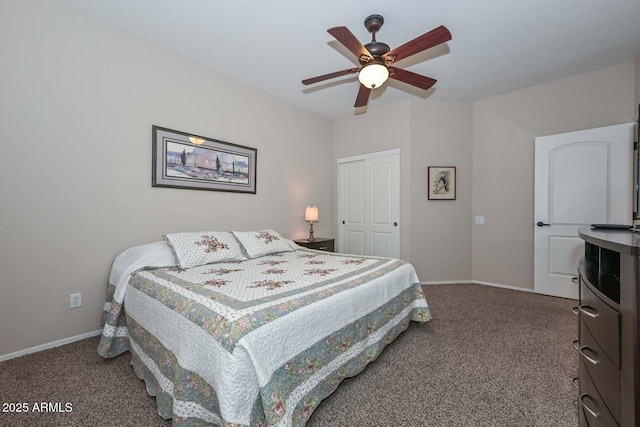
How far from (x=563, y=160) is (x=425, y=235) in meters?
1.83

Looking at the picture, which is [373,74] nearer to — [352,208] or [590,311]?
[590,311]

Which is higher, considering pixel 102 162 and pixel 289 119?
pixel 289 119

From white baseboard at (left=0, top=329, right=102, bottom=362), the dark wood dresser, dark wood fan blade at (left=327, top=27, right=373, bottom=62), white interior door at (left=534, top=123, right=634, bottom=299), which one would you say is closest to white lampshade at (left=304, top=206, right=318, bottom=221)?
dark wood fan blade at (left=327, top=27, right=373, bottom=62)

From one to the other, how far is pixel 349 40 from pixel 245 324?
196 centimetres

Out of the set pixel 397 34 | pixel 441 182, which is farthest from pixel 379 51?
pixel 441 182

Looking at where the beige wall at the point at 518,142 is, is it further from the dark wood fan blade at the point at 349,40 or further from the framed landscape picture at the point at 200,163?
the framed landscape picture at the point at 200,163

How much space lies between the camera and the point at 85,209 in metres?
2.27

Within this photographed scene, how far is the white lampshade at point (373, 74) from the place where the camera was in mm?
2205

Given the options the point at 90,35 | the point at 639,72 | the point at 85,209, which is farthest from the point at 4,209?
the point at 639,72

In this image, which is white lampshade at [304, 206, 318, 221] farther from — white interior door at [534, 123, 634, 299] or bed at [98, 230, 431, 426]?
white interior door at [534, 123, 634, 299]

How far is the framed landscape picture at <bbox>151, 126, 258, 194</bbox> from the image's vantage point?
8.93 ft

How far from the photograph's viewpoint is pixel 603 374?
35.5 inches

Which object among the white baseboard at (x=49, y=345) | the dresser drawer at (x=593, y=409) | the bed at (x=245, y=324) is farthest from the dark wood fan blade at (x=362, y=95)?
the white baseboard at (x=49, y=345)

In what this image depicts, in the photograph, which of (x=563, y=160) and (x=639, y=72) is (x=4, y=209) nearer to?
(x=563, y=160)
